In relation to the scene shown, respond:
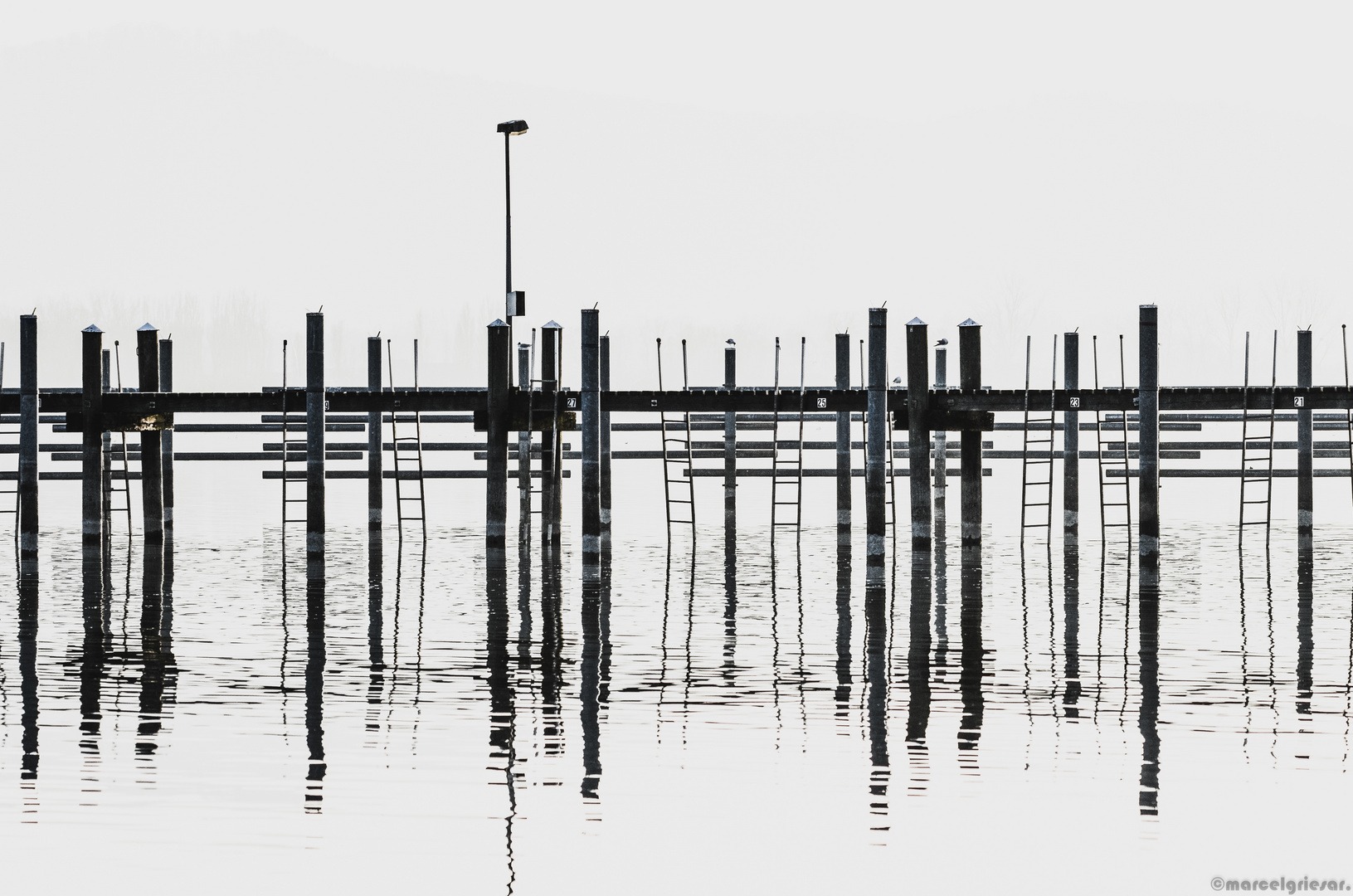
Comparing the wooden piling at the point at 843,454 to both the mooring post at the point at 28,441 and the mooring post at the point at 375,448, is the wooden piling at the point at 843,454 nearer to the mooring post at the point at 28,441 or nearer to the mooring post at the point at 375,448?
the mooring post at the point at 375,448

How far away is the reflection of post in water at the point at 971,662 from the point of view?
41.0ft

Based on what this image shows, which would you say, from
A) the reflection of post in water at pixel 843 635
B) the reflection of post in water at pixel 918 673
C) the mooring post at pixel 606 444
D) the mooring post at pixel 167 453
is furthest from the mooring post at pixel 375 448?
the reflection of post in water at pixel 918 673

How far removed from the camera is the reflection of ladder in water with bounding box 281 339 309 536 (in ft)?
92.2

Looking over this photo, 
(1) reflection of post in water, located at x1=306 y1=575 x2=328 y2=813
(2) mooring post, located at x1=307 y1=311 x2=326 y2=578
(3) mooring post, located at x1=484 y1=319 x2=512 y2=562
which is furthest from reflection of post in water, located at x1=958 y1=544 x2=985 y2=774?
(2) mooring post, located at x1=307 y1=311 x2=326 y2=578

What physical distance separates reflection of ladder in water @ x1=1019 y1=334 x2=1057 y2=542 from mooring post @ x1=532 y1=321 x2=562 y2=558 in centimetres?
712

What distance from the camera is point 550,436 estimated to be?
96.6 feet

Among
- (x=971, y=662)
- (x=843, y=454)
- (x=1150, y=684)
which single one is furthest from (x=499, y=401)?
(x=1150, y=684)

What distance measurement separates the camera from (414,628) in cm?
1934

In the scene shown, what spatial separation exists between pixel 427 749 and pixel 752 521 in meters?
27.6

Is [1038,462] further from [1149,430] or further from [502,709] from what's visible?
[502,709]

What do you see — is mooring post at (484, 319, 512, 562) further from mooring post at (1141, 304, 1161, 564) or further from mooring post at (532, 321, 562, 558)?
mooring post at (1141, 304, 1161, 564)

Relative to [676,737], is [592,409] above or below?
above

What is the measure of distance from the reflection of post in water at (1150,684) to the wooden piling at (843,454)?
8.17 metres

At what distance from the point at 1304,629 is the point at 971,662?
476 centimetres
